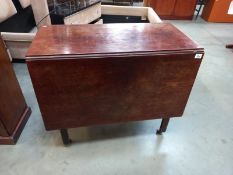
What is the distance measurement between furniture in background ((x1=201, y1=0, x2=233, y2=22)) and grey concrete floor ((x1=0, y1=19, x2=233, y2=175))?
2962 millimetres

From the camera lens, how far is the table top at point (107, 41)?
3.44ft

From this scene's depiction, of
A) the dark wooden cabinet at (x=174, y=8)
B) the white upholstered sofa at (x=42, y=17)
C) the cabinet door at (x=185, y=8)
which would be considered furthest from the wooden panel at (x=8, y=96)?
the cabinet door at (x=185, y=8)

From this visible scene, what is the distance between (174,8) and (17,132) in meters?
4.03

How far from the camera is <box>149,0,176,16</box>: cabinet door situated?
405 centimetres

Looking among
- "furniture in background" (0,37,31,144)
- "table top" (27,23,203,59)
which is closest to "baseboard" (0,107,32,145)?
"furniture in background" (0,37,31,144)

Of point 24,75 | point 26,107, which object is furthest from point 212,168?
point 24,75

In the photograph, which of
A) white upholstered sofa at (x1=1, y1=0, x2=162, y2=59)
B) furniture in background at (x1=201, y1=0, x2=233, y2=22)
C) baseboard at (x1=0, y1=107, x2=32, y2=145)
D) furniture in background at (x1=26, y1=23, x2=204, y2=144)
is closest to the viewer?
furniture in background at (x1=26, y1=23, x2=204, y2=144)

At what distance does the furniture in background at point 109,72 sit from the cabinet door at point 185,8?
3.21 m

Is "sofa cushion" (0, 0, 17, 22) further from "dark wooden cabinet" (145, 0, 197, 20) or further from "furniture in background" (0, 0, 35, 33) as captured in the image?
"dark wooden cabinet" (145, 0, 197, 20)

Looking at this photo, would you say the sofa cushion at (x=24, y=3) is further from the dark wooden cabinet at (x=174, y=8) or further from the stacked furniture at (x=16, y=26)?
the dark wooden cabinet at (x=174, y=8)

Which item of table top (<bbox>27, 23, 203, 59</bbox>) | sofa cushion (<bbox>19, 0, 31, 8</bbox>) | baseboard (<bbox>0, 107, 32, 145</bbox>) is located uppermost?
table top (<bbox>27, 23, 203, 59</bbox>)

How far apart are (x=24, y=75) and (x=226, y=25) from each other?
425 cm

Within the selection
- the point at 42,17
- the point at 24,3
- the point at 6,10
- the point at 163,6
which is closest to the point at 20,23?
the point at 6,10

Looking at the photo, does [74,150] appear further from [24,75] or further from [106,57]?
[24,75]
